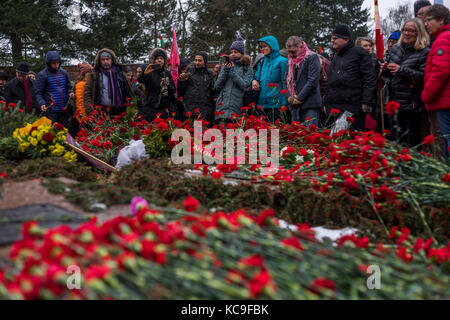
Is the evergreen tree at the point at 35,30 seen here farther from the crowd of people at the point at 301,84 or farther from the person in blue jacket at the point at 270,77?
the person in blue jacket at the point at 270,77

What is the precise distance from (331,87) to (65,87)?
4508 mm

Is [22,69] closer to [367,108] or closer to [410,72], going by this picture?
[367,108]

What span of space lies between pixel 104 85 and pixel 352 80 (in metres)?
3.55

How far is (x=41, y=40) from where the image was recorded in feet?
56.2

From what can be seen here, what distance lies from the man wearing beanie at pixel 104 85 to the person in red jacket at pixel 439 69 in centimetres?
425

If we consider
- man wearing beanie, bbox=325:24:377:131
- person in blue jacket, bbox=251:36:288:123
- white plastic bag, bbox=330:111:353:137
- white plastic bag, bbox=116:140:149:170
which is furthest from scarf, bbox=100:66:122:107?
white plastic bag, bbox=330:111:353:137

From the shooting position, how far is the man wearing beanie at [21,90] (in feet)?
→ 26.2

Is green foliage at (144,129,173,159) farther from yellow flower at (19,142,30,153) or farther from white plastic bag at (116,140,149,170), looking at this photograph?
yellow flower at (19,142,30,153)

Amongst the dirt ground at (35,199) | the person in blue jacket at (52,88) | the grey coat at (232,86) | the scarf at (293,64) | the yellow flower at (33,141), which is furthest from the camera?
the person in blue jacket at (52,88)

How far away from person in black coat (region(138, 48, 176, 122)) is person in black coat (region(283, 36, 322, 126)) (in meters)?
1.84

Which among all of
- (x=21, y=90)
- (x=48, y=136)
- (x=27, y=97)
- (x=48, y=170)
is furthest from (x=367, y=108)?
(x=21, y=90)

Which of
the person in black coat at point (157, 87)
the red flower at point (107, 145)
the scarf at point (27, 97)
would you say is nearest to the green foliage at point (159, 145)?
the red flower at point (107, 145)

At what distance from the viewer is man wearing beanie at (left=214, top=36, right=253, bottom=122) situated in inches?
252
